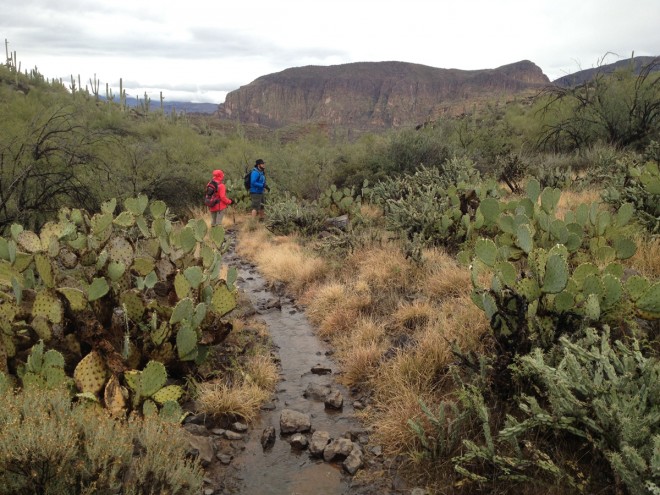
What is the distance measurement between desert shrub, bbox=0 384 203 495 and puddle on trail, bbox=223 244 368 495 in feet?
1.75

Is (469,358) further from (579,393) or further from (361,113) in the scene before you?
(361,113)

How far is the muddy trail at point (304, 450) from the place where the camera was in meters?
3.10

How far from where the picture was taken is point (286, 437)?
3.69m

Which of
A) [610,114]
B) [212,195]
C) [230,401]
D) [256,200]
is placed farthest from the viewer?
[610,114]

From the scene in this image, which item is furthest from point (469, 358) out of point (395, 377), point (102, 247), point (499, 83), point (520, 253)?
point (499, 83)

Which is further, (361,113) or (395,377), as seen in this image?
(361,113)

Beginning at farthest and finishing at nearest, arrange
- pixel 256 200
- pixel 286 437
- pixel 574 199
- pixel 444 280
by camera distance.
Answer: pixel 256 200 → pixel 574 199 → pixel 444 280 → pixel 286 437

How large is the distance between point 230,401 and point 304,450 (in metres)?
0.78

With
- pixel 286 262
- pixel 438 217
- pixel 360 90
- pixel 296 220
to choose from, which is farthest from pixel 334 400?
pixel 360 90

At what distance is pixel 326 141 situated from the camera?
29359 millimetres

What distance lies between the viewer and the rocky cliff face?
131m

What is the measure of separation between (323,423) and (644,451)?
7.55 ft

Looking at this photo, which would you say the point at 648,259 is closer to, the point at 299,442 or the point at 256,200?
the point at 299,442

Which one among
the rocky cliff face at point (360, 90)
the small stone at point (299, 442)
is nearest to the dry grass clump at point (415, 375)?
the small stone at point (299, 442)
